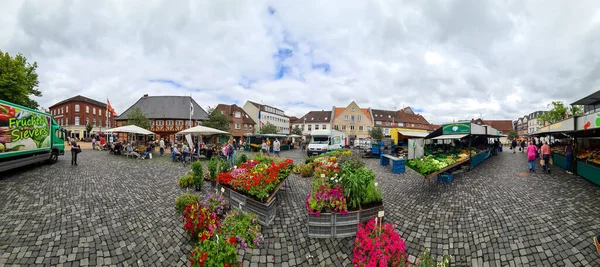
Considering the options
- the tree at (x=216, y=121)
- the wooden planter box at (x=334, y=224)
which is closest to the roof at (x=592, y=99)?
the wooden planter box at (x=334, y=224)

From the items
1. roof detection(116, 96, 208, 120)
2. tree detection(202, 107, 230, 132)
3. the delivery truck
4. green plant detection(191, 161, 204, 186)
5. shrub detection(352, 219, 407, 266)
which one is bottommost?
shrub detection(352, 219, 407, 266)

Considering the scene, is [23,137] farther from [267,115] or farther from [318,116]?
[318,116]

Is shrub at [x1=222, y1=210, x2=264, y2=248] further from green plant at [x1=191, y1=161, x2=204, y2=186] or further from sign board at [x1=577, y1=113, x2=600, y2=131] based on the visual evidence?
sign board at [x1=577, y1=113, x2=600, y2=131]

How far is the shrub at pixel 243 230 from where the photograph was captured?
13.9ft

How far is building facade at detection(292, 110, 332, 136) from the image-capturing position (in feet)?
214

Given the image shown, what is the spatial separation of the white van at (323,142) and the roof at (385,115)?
45807mm

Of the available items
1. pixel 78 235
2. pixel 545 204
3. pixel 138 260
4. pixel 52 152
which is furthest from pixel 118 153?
pixel 545 204

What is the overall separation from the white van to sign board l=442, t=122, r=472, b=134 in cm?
1056

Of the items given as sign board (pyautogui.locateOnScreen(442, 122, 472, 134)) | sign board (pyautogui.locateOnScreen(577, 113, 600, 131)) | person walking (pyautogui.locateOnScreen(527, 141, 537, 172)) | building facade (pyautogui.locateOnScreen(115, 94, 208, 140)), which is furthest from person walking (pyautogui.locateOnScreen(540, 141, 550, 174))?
building facade (pyautogui.locateOnScreen(115, 94, 208, 140))

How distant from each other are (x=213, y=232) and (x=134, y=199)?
4471 mm

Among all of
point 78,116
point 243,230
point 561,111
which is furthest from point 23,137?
point 78,116

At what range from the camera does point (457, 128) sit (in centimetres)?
1056

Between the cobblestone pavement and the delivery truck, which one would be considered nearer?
the cobblestone pavement

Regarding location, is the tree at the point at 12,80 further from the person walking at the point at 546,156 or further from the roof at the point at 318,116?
the roof at the point at 318,116
